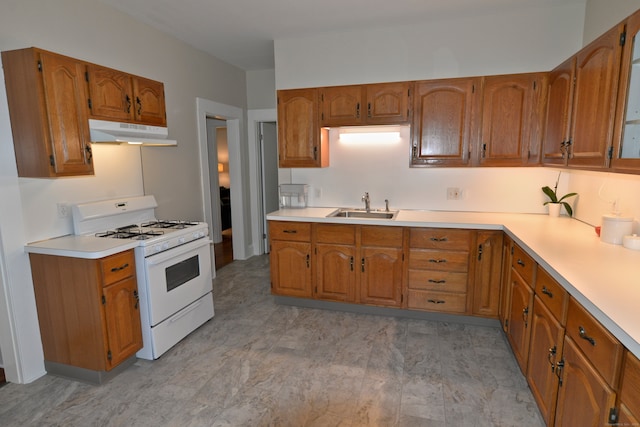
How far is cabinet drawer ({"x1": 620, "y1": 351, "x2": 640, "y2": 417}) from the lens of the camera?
3.54ft

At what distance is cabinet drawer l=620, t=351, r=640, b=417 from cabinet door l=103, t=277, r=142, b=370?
2.56 m

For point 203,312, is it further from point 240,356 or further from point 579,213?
point 579,213

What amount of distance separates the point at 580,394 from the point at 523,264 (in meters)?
0.98

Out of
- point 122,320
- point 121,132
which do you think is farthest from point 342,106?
point 122,320

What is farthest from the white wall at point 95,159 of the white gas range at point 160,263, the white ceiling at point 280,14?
the white ceiling at point 280,14

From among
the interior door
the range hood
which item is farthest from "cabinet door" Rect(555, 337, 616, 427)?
the interior door

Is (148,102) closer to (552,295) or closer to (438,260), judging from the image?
(438,260)

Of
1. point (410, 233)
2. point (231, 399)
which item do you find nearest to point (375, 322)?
point (410, 233)

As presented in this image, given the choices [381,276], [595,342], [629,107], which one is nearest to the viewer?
[595,342]

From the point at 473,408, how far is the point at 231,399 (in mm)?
1435

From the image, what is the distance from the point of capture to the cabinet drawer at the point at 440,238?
9.65 ft

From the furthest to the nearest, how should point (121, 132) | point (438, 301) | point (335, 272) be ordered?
point (335, 272) → point (438, 301) → point (121, 132)

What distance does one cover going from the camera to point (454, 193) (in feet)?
11.4

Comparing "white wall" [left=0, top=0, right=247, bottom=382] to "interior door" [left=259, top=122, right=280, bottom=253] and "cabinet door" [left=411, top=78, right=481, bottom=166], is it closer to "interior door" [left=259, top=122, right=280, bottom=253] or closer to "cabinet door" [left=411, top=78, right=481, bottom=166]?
"interior door" [left=259, top=122, right=280, bottom=253]
